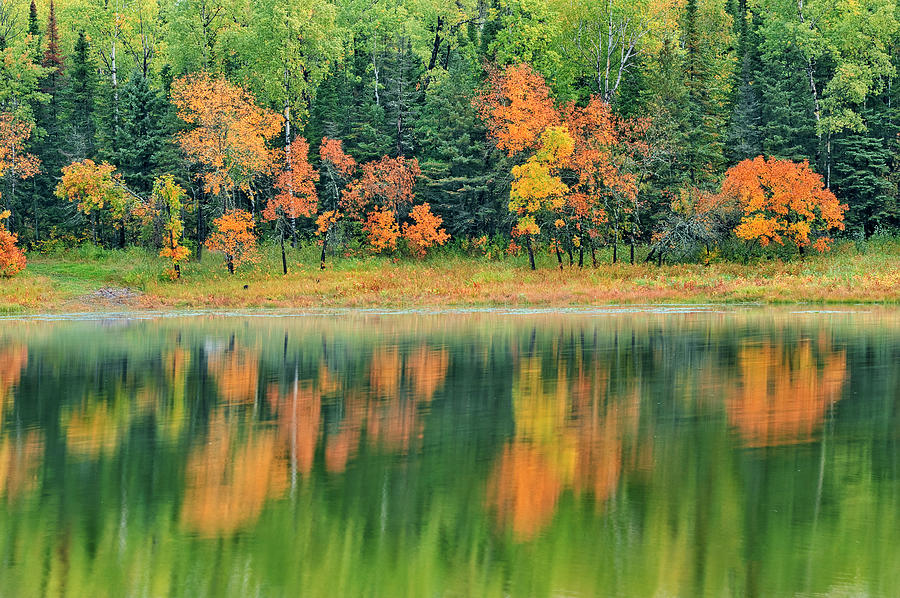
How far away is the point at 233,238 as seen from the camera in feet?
201

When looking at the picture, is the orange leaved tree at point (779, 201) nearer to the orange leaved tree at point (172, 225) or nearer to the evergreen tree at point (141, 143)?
the orange leaved tree at point (172, 225)

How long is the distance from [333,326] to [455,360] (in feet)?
48.9

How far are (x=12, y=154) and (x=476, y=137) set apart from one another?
105 feet

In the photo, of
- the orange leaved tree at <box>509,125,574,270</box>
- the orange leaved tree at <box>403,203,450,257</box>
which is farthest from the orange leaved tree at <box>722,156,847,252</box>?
the orange leaved tree at <box>403,203,450,257</box>

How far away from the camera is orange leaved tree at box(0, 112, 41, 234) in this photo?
65.5m

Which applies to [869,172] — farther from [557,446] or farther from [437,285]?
[557,446]

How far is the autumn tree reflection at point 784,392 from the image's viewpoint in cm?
1730

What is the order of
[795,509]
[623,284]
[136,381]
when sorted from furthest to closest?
1. [623,284]
2. [136,381]
3. [795,509]

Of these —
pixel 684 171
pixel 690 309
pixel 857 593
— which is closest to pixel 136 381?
pixel 857 593

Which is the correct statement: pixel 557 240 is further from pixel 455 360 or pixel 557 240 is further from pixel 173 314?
pixel 455 360

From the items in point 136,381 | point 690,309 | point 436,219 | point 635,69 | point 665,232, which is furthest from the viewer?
point 635,69

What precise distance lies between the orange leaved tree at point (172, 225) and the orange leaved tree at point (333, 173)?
8.76 metres

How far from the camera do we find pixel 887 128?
70438 mm

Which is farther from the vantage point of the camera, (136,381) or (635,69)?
(635,69)
